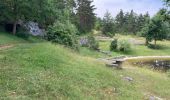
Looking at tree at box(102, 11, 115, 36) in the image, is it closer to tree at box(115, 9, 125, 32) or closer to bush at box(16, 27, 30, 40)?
tree at box(115, 9, 125, 32)

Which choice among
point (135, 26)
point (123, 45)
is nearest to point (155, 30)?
point (123, 45)

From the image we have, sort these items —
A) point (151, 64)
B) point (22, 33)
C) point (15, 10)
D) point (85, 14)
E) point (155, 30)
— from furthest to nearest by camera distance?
point (85, 14), point (155, 30), point (151, 64), point (22, 33), point (15, 10)

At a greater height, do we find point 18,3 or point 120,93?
point 18,3

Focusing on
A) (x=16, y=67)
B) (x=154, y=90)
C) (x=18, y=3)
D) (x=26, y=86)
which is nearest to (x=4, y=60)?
(x=16, y=67)

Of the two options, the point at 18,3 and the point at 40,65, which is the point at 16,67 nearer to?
the point at 40,65

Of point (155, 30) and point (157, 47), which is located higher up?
point (155, 30)

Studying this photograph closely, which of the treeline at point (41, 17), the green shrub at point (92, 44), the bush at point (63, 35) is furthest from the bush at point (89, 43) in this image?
the bush at point (63, 35)

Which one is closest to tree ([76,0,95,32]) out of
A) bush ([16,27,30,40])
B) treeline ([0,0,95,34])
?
treeline ([0,0,95,34])

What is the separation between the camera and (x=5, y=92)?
47.4ft

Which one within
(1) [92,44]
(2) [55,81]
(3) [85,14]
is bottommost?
(1) [92,44]

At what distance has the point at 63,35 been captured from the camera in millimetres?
42094

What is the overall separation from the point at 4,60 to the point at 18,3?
936 inches

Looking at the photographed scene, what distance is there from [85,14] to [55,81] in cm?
6956

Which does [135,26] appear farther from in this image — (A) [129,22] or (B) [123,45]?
(B) [123,45]
